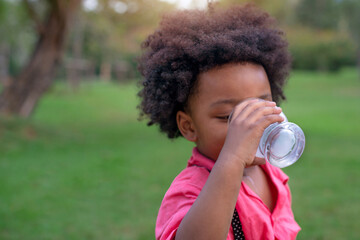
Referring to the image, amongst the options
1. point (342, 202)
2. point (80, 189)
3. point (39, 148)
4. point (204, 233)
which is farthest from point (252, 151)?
point (39, 148)

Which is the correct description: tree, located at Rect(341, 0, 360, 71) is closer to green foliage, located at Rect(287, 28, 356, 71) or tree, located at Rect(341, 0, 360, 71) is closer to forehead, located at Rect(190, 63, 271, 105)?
green foliage, located at Rect(287, 28, 356, 71)

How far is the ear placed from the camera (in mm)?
1521

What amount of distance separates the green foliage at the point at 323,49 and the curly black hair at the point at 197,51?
107 ft

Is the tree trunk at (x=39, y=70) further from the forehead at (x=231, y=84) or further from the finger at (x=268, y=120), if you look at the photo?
the finger at (x=268, y=120)

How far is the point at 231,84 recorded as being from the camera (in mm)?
1371

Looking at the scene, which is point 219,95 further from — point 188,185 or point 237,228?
point 237,228

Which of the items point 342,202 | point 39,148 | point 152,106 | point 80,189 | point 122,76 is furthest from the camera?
point 122,76

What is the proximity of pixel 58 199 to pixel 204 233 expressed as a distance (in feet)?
12.7

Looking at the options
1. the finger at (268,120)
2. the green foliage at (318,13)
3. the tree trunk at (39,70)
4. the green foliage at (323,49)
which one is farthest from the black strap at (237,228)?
the green foliage at (318,13)

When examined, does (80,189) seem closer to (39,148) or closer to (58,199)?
(58,199)

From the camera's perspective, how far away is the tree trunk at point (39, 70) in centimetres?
883

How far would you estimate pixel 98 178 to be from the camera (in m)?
5.52

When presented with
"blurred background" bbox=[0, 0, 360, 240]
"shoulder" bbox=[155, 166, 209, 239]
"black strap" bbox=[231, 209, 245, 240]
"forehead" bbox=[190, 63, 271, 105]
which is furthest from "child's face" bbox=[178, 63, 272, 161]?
"blurred background" bbox=[0, 0, 360, 240]

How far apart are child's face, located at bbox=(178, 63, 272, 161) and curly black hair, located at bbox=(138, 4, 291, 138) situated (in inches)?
1.5
